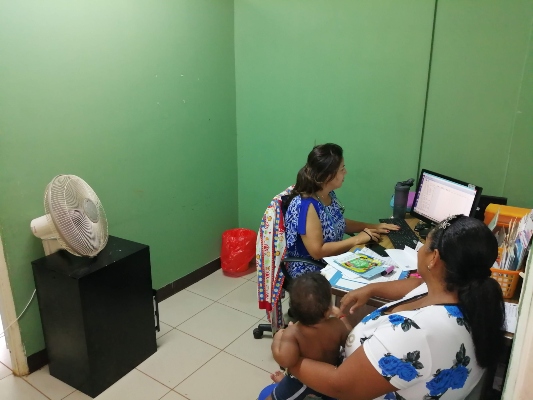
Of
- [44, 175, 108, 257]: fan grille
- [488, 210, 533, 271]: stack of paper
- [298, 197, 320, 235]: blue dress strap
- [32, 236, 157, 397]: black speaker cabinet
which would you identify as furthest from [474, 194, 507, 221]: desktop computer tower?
[44, 175, 108, 257]: fan grille

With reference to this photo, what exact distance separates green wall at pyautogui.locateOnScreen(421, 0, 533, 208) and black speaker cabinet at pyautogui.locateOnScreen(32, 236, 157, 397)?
1.92 metres

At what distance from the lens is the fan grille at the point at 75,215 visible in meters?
Result: 1.78

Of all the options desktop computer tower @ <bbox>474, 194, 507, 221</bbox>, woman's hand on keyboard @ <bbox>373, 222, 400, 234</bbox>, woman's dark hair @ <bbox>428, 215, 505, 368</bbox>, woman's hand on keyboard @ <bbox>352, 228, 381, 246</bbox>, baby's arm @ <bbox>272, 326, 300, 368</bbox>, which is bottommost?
baby's arm @ <bbox>272, 326, 300, 368</bbox>

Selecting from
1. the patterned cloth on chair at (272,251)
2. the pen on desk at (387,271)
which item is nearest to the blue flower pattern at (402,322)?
the pen on desk at (387,271)

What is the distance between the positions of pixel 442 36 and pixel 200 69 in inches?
62.3

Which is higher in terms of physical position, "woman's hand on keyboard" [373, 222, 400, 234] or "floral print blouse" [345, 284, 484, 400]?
"floral print blouse" [345, 284, 484, 400]

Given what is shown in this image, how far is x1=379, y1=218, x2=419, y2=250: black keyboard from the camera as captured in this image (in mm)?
1993

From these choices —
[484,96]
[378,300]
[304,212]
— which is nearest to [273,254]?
[304,212]

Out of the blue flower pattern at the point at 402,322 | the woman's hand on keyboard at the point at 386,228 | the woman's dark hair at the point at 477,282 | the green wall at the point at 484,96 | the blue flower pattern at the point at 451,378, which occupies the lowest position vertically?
the woman's hand on keyboard at the point at 386,228

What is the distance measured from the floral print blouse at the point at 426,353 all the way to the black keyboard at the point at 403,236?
0.99 metres

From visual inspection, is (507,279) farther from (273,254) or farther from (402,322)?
(273,254)

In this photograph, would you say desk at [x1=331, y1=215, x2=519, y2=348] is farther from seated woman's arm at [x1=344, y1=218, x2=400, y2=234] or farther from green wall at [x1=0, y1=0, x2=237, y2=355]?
green wall at [x1=0, y1=0, x2=237, y2=355]

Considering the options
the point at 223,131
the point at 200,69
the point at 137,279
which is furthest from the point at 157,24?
the point at 137,279

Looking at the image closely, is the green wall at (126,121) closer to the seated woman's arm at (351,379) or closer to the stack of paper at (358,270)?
the stack of paper at (358,270)
